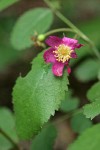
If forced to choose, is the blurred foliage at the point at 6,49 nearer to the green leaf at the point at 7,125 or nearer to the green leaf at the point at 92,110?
the green leaf at the point at 7,125

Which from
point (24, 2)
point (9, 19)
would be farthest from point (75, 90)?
point (24, 2)

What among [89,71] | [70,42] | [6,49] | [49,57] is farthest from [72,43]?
[6,49]

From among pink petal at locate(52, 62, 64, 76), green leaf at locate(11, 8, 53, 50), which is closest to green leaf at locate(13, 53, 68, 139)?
pink petal at locate(52, 62, 64, 76)

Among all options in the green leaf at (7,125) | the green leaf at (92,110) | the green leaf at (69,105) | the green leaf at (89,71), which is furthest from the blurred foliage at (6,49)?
the green leaf at (92,110)

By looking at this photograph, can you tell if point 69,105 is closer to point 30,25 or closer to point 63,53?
point 30,25

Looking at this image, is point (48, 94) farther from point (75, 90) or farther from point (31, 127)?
point (75, 90)

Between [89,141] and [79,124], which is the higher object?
[79,124]
